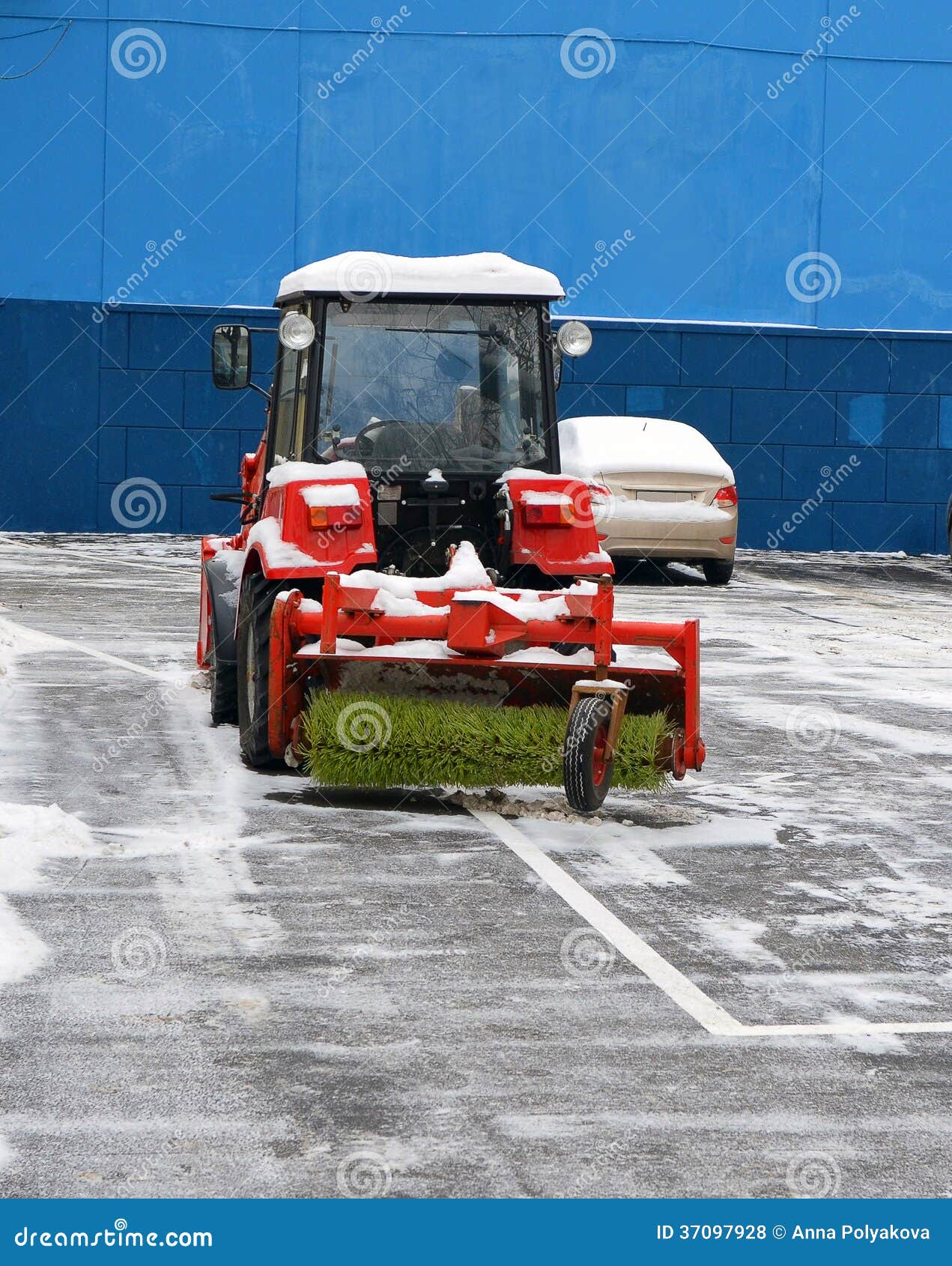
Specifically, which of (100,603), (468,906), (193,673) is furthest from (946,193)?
(468,906)

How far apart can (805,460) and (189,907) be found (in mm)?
19661

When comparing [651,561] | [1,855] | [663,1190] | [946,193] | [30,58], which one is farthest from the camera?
[946,193]

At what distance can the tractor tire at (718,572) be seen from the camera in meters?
18.9

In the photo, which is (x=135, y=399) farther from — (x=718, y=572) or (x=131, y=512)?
(x=718, y=572)

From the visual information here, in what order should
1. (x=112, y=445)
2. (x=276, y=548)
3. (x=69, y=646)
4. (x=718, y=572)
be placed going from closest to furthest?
(x=276, y=548) < (x=69, y=646) < (x=718, y=572) < (x=112, y=445)

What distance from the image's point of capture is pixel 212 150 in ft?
77.8

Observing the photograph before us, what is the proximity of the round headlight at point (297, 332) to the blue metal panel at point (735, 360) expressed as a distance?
1647cm

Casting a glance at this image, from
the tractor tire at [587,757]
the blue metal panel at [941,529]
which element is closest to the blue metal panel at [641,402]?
the blue metal panel at [941,529]

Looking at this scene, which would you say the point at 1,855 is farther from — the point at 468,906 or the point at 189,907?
the point at 468,906

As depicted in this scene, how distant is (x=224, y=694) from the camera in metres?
9.56

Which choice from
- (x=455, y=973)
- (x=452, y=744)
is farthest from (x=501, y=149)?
(x=455, y=973)

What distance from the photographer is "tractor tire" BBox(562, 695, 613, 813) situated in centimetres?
712

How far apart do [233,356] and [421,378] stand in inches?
36.0

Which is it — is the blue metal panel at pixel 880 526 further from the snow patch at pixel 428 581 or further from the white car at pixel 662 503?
the snow patch at pixel 428 581
